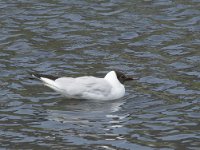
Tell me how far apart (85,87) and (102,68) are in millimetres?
2115

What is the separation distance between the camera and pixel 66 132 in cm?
1302

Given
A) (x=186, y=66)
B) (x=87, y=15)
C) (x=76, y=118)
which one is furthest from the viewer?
(x=87, y=15)

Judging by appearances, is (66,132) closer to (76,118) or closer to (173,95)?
(76,118)

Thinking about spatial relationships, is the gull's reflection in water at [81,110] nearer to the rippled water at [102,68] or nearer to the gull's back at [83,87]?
the rippled water at [102,68]

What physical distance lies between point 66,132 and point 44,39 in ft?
22.1

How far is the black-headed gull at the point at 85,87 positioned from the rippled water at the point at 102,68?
0.53 ft

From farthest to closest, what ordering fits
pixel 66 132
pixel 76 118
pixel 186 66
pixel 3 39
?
1. pixel 3 39
2. pixel 186 66
3. pixel 76 118
4. pixel 66 132

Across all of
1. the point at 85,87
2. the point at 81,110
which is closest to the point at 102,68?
the point at 85,87

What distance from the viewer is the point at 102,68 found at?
56.9ft

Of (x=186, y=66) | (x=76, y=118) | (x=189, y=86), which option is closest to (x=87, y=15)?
(x=186, y=66)

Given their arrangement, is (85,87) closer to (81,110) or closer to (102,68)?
(81,110)

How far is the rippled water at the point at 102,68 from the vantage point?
42.3ft

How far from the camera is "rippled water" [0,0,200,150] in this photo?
42.3 ft

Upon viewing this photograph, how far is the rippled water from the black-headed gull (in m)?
0.16
